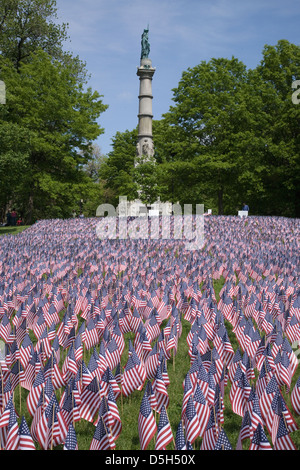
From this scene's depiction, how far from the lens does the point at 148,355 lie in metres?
6.50

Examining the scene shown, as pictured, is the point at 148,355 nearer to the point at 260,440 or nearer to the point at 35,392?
the point at 35,392

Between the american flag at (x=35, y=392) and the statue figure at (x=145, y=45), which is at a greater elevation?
the statue figure at (x=145, y=45)

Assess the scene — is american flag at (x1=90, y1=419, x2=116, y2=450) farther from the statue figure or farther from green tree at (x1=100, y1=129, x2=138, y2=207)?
green tree at (x1=100, y1=129, x2=138, y2=207)

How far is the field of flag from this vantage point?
4.71 metres

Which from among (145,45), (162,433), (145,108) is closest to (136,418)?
(162,433)

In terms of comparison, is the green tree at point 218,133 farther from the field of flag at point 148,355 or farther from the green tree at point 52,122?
the field of flag at point 148,355

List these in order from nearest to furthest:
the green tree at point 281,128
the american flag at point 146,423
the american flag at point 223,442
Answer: the american flag at point 223,442, the american flag at point 146,423, the green tree at point 281,128

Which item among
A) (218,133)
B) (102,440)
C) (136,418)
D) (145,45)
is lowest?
(136,418)

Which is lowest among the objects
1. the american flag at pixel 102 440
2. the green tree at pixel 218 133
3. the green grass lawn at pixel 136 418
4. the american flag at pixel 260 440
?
the green grass lawn at pixel 136 418

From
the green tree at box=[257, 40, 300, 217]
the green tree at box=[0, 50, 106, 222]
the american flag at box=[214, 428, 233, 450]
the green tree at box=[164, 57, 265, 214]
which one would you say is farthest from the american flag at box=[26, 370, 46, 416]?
the green tree at box=[257, 40, 300, 217]

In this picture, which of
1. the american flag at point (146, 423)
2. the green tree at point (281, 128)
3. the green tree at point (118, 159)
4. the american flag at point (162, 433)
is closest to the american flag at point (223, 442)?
the american flag at point (162, 433)

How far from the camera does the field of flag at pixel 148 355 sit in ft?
15.5

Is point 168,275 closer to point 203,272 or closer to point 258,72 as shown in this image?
point 203,272
